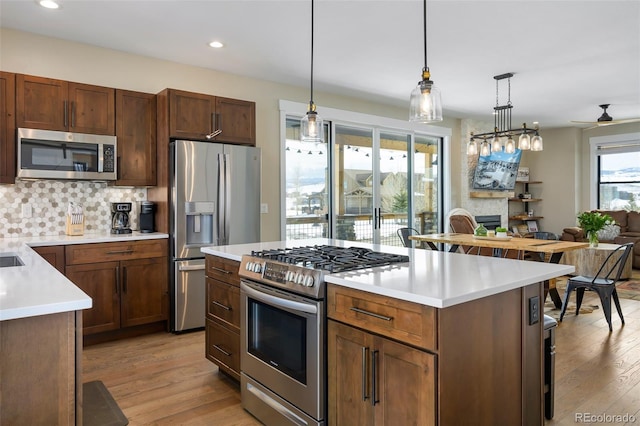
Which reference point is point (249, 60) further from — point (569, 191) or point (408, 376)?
point (569, 191)

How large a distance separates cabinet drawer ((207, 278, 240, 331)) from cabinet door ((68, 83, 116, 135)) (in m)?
1.87

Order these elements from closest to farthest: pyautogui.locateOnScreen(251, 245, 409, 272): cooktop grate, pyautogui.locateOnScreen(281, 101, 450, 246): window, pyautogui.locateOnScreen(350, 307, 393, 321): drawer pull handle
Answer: pyautogui.locateOnScreen(350, 307, 393, 321): drawer pull handle < pyautogui.locateOnScreen(251, 245, 409, 272): cooktop grate < pyautogui.locateOnScreen(281, 101, 450, 246): window

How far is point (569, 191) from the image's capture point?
28.5ft

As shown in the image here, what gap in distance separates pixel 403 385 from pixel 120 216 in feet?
10.9

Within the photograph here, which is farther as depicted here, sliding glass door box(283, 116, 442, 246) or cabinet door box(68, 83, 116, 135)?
sliding glass door box(283, 116, 442, 246)

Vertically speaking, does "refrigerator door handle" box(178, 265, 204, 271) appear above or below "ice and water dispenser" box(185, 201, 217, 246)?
below

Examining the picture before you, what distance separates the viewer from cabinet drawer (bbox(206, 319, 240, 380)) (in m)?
2.73

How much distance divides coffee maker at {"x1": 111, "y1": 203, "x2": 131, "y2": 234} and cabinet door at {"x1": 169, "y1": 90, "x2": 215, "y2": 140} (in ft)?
2.67

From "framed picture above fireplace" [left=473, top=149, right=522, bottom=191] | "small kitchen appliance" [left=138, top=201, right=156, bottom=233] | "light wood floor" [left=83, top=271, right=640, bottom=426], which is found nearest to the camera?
"light wood floor" [left=83, top=271, right=640, bottom=426]

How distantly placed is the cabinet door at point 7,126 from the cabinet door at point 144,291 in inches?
44.9

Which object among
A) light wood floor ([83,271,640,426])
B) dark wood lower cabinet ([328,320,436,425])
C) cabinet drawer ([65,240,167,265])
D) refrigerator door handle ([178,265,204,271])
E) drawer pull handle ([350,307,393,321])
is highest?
cabinet drawer ([65,240,167,265])

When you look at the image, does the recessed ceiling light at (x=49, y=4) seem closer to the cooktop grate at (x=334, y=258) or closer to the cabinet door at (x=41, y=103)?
the cabinet door at (x=41, y=103)

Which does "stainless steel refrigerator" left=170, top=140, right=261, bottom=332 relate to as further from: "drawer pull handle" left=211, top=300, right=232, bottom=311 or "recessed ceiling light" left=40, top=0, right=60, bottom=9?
"recessed ceiling light" left=40, top=0, right=60, bottom=9

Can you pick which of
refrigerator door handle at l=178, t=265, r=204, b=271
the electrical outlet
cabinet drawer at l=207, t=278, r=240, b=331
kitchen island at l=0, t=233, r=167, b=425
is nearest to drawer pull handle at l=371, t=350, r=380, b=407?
the electrical outlet
